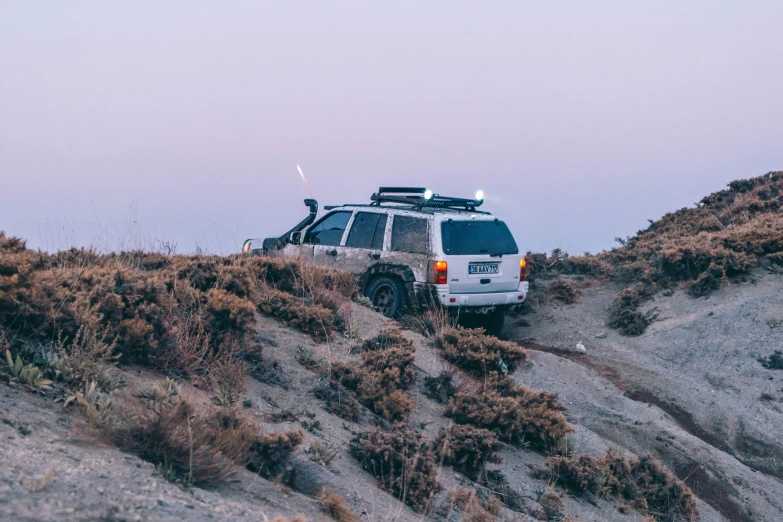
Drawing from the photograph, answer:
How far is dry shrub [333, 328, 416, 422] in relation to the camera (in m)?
7.54

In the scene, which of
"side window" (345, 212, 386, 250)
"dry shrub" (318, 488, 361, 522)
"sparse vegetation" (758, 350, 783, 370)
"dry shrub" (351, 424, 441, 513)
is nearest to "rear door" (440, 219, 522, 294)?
"side window" (345, 212, 386, 250)

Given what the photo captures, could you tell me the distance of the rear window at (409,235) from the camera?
38.3ft

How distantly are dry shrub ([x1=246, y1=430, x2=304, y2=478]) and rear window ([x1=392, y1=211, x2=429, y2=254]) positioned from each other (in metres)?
6.30

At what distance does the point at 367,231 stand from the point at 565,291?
A: 18.3ft

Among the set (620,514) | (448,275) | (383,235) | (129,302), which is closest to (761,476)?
(620,514)

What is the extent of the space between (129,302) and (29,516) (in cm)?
354

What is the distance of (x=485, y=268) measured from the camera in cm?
1187

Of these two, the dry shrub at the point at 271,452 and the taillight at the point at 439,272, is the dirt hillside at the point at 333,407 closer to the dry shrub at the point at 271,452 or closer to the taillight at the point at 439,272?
the dry shrub at the point at 271,452

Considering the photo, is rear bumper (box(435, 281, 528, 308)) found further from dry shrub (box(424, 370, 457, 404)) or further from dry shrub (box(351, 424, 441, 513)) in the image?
dry shrub (box(351, 424, 441, 513))

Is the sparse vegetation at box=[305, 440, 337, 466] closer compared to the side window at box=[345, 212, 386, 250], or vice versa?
the sparse vegetation at box=[305, 440, 337, 466]

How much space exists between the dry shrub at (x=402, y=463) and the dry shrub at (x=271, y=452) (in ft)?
2.50

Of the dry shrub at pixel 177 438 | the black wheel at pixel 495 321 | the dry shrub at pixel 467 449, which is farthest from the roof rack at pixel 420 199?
the dry shrub at pixel 177 438

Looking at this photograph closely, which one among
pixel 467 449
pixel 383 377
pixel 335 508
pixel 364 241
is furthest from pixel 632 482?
pixel 364 241

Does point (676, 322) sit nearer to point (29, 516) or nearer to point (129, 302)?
point (129, 302)
